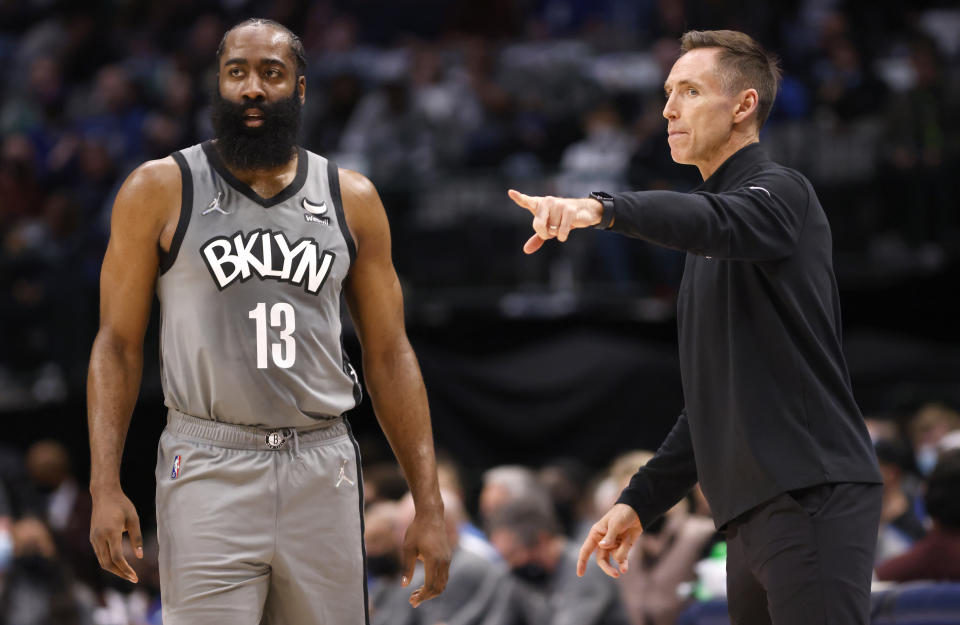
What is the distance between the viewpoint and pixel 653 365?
34.7ft

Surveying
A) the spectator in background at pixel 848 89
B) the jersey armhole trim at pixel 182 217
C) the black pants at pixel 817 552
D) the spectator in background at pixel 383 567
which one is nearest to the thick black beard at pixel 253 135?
the jersey armhole trim at pixel 182 217

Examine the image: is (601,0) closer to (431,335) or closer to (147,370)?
(431,335)

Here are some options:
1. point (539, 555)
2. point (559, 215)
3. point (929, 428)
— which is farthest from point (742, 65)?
point (929, 428)

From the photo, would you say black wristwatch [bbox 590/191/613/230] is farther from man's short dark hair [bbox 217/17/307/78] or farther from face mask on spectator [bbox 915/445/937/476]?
face mask on spectator [bbox 915/445/937/476]

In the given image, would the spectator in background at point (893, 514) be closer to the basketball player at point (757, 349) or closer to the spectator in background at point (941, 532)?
the spectator in background at point (941, 532)

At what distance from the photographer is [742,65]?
144 inches

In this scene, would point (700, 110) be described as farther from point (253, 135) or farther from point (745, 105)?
point (253, 135)

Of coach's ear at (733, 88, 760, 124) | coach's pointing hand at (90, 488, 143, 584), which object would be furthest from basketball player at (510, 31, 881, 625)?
coach's pointing hand at (90, 488, 143, 584)

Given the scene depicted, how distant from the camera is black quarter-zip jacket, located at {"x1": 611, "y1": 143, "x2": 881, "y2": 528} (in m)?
3.24

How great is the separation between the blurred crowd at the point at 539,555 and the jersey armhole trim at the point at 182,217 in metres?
2.45

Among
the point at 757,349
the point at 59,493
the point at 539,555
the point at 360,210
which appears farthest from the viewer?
the point at 59,493

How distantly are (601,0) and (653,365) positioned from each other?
642 centimetres

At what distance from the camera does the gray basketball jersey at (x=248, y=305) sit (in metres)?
3.76

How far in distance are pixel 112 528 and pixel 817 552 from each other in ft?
5.98
